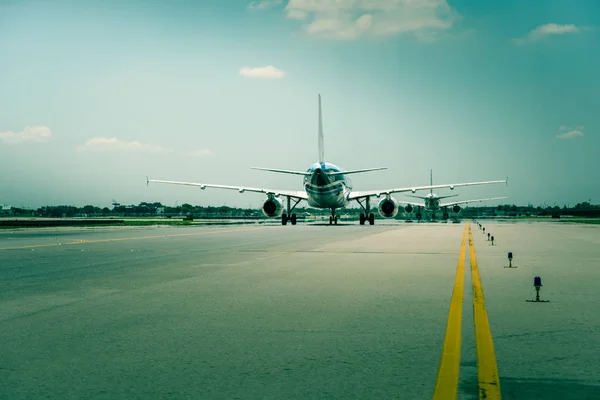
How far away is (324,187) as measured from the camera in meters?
45.5

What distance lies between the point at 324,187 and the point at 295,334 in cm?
3927

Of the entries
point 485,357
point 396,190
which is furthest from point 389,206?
point 485,357

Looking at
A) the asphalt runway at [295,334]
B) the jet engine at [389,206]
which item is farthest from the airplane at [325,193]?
the asphalt runway at [295,334]

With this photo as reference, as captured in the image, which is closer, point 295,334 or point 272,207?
point 295,334

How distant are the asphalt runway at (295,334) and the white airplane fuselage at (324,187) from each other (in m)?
32.3

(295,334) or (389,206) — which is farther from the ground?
(389,206)

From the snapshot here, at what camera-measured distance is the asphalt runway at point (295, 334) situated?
449 cm

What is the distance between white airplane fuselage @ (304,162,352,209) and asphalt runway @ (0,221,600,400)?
32.3 metres

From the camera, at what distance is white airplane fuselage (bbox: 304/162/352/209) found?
148 feet

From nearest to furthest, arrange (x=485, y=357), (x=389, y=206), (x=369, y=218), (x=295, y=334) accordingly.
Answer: (x=485, y=357) → (x=295, y=334) → (x=389, y=206) → (x=369, y=218)

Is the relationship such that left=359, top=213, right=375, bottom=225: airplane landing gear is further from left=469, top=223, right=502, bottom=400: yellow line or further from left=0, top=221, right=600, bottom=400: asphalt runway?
left=469, top=223, right=502, bottom=400: yellow line

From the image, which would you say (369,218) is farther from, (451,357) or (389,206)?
(451,357)

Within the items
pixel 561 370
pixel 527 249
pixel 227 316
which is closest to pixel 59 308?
pixel 227 316

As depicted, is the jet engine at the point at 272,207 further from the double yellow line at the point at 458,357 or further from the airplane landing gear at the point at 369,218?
the double yellow line at the point at 458,357
